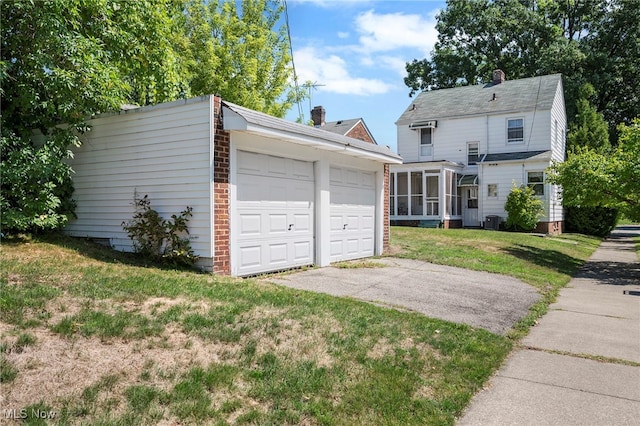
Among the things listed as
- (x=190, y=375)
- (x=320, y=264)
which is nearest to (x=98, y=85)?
(x=320, y=264)

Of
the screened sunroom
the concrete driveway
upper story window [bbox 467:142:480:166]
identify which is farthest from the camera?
upper story window [bbox 467:142:480:166]

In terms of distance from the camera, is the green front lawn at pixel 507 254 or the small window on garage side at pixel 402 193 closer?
the green front lawn at pixel 507 254

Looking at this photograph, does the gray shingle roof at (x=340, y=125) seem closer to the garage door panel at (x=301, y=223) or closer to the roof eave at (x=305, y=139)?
the roof eave at (x=305, y=139)

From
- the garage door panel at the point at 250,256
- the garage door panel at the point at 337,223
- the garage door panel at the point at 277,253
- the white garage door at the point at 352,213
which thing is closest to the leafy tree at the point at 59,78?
the garage door panel at the point at 250,256

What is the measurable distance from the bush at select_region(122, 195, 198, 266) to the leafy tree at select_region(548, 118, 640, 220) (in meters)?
11.7

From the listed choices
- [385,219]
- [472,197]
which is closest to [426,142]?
[472,197]

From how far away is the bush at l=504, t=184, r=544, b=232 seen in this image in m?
23.1

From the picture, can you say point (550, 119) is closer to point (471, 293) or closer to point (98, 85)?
point (471, 293)

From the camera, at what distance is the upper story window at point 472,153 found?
89.9 feet

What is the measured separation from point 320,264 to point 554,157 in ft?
67.4

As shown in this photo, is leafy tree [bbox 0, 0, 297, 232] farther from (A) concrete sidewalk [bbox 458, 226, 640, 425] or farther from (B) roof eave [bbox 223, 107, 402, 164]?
(A) concrete sidewalk [bbox 458, 226, 640, 425]

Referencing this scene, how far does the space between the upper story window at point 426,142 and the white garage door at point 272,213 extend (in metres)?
19.6

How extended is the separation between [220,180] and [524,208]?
61.9 feet

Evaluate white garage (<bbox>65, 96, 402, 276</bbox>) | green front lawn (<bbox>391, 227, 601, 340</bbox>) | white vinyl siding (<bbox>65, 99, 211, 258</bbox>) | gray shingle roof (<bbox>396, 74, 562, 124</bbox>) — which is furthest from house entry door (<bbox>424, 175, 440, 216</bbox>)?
white vinyl siding (<bbox>65, 99, 211, 258</bbox>)
